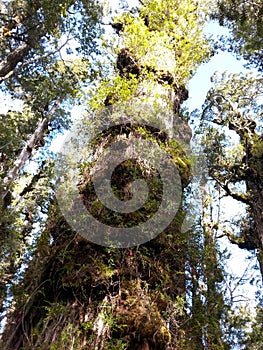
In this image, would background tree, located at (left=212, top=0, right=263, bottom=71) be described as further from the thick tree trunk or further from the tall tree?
the thick tree trunk

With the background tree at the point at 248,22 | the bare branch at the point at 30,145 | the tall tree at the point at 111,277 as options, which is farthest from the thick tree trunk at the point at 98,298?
the bare branch at the point at 30,145

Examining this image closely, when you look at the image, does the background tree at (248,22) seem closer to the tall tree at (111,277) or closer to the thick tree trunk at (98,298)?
the tall tree at (111,277)

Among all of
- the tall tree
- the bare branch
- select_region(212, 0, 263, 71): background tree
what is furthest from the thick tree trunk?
the bare branch

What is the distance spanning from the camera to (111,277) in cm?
372

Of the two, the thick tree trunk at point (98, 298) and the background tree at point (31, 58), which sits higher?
the background tree at point (31, 58)

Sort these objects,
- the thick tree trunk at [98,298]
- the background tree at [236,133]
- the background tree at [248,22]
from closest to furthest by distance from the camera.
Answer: the thick tree trunk at [98,298], the background tree at [248,22], the background tree at [236,133]

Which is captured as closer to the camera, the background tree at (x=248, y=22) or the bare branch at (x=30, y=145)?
the background tree at (x=248, y=22)

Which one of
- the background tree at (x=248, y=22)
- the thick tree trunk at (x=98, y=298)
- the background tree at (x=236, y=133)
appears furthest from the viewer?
the background tree at (x=236, y=133)

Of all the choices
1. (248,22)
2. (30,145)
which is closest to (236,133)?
(248,22)

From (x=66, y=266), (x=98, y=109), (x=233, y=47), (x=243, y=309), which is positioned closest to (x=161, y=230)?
(x=66, y=266)

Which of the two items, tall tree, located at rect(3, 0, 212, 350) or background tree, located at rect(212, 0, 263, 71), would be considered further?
background tree, located at rect(212, 0, 263, 71)

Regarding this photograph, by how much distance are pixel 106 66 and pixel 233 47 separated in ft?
15.2

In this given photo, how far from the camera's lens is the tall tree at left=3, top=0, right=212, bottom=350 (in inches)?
133

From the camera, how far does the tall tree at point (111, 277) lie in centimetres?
337
